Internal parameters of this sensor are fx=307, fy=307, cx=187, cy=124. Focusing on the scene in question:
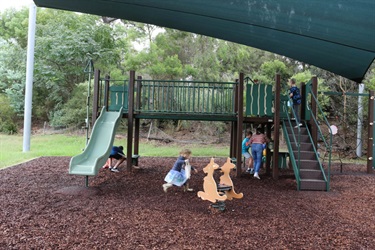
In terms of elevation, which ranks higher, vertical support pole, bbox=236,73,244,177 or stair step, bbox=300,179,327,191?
vertical support pole, bbox=236,73,244,177

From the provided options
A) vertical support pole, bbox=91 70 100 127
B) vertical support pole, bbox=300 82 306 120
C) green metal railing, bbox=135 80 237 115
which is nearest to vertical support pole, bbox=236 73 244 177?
green metal railing, bbox=135 80 237 115

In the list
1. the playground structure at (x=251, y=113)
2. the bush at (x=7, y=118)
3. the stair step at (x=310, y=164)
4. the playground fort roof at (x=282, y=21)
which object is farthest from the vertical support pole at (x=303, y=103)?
the bush at (x=7, y=118)

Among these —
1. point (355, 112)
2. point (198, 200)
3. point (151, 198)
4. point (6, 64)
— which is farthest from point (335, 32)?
point (6, 64)

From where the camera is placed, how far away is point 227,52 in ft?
64.5

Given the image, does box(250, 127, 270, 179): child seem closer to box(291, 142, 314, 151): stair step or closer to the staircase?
the staircase

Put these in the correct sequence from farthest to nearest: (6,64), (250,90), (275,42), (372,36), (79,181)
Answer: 1. (6,64)
2. (250,90)
3. (79,181)
4. (275,42)
5. (372,36)

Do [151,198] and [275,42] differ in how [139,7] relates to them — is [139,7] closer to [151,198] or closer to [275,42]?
[275,42]

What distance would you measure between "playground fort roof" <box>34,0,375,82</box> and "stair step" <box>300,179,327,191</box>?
2.55m

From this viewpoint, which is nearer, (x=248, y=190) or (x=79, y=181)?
(x=248, y=190)

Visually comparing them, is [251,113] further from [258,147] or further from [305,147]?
[305,147]

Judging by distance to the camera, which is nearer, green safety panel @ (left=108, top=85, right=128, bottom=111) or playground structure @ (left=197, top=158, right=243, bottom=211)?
playground structure @ (left=197, top=158, right=243, bottom=211)

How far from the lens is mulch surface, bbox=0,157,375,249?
12.1 ft

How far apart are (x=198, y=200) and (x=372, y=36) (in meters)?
3.85

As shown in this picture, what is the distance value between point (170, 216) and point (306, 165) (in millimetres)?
4192
